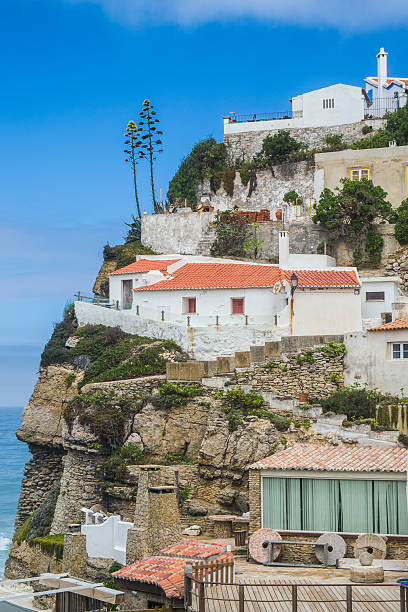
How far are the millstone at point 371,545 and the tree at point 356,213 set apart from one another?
22.6 metres

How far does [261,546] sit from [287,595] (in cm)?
498

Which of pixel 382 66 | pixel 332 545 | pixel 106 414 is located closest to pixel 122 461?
pixel 106 414

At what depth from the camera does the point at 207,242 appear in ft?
160

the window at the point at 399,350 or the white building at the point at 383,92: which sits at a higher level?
the white building at the point at 383,92

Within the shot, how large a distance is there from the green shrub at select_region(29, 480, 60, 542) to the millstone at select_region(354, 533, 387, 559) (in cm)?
1494

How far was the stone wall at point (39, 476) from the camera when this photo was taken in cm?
4181

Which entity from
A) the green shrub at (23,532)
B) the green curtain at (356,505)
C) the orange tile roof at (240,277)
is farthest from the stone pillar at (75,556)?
the orange tile roof at (240,277)

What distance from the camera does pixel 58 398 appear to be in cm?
4119

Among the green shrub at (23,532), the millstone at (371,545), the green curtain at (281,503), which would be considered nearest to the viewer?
the millstone at (371,545)

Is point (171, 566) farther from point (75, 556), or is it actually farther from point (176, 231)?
point (176, 231)

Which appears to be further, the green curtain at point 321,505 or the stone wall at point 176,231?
the stone wall at point 176,231

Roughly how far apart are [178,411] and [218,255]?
14.6 m

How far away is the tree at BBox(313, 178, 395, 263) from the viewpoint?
4569cm

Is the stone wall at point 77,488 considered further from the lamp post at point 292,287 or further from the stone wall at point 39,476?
the lamp post at point 292,287
